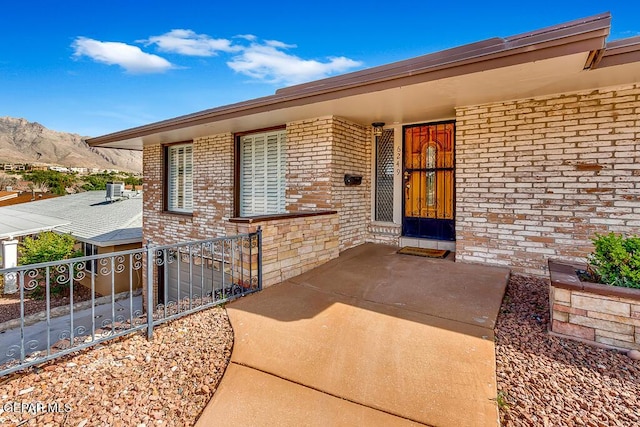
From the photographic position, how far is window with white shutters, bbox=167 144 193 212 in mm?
8461

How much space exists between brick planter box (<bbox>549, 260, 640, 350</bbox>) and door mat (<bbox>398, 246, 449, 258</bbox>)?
268 cm

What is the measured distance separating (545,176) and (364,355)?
3.70m

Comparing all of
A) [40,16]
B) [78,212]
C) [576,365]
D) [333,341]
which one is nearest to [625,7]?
[576,365]

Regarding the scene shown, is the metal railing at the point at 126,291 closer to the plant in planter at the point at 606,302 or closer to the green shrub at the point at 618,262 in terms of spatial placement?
the plant in planter at the point at 606,302

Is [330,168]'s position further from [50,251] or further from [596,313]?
[50,251]

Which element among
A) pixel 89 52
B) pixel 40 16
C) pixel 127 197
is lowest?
pixel 127 197

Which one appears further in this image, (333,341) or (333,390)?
(333,341)

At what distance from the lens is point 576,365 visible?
2.26 m

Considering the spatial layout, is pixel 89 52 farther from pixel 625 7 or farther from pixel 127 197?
pixel 625 7

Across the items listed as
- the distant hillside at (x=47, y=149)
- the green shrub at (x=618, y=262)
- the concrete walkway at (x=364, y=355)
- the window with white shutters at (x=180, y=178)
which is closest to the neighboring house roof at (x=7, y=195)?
the window with white shutters at (x=180, y=178)

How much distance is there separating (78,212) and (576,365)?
17.4 meters

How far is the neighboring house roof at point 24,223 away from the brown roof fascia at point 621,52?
15504mm

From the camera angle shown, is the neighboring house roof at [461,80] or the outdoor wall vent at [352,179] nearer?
the neighboring house roof at [461,80]

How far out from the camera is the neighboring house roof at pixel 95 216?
10410 mm
